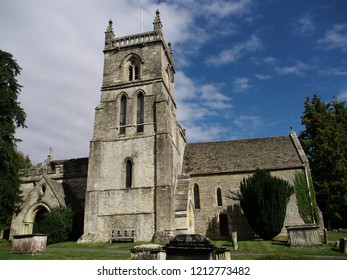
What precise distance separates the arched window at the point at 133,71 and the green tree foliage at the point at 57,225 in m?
11.9

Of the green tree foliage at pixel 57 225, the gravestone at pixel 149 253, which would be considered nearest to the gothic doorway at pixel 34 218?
the green tree foliage at pixel 57 225

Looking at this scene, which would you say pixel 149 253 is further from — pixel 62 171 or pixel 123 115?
pixel 62 171

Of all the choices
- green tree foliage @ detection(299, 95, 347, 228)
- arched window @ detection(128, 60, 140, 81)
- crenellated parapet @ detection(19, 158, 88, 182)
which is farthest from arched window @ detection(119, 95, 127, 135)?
green tree foliage @ detection(299, 95, 347, 228)

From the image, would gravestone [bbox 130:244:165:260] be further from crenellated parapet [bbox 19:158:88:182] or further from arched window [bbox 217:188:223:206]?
crenellated parapet [bbox 19:158:88:182]

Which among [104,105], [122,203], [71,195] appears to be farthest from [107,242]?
[104,105]

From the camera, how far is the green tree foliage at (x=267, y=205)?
20375mm

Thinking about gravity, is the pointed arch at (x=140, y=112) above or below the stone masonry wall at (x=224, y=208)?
above

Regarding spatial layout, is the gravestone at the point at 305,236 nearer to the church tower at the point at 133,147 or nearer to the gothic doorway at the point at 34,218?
the church tower at the point at 133,147

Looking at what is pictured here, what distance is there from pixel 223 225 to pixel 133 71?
14.9 metres

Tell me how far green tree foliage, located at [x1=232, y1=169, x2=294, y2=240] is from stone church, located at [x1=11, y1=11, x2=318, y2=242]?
2869 millimetres

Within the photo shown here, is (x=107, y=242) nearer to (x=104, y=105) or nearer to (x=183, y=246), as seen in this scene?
(x=104, y=105)

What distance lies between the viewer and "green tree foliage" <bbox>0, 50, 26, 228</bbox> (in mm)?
21250

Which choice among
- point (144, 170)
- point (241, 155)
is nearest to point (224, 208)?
point (241, 155)
